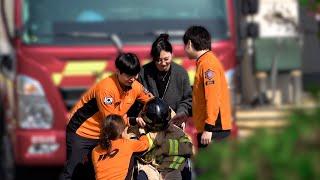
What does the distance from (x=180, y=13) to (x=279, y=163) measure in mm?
6883

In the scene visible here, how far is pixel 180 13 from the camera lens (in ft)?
29.9

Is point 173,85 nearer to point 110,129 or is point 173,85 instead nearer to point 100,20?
point 110,129

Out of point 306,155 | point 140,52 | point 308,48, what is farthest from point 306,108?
point 308,48

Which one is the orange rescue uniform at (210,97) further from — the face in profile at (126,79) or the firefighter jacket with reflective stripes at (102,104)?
the face in profile at (126,79)

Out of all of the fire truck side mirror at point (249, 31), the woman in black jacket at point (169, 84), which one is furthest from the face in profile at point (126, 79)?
the fire truck side mirror at point (249, 31)

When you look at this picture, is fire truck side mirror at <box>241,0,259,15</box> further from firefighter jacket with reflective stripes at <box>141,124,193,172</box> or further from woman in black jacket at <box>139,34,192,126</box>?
firefighter jacket with reflective stripes at <box>141,124,193,172</box>

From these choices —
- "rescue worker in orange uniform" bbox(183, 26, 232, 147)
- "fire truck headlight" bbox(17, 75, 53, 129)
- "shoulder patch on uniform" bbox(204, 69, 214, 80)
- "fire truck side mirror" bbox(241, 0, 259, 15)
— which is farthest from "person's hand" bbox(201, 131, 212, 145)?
"fire truck side mirror" bbox(241, 0, 259, 15)

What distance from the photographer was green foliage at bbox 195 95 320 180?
2.25m

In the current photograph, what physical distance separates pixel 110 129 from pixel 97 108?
50 centimetres

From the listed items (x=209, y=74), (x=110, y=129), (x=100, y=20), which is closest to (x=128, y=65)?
(x=110, y=129)

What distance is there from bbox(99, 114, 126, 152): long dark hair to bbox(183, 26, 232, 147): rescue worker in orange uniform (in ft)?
2.39

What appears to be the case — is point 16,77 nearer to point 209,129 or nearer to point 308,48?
point 209,129

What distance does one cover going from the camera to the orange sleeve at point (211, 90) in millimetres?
5891

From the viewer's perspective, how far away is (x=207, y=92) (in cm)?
589
